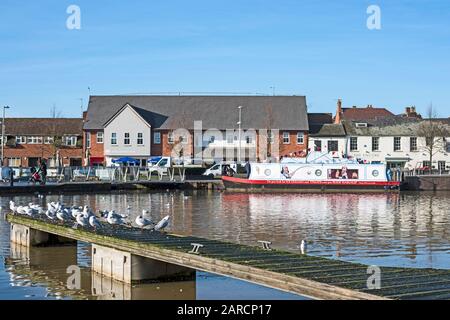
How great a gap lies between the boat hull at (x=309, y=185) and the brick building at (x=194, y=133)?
20.7 metres

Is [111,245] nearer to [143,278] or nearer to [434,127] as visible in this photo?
[143,278]

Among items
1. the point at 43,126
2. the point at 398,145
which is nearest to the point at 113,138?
the point at 43,126

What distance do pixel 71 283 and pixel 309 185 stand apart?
1701 inches

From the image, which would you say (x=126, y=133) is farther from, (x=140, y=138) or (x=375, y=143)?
(x=375, y=143)

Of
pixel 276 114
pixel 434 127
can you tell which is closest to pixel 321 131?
pixel 276 114

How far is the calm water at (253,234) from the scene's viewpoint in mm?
15766

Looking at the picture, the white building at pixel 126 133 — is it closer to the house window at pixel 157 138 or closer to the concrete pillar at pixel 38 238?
the house window at pixel 157 138

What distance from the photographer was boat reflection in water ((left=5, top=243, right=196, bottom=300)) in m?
15.3

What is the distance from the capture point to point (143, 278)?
16172 millimetres

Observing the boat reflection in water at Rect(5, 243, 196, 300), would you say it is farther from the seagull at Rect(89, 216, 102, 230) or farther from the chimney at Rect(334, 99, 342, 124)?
the chimney at Rect(334, 99, 342, 124)

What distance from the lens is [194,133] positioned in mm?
80375

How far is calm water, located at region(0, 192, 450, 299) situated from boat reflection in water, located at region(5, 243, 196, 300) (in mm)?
22

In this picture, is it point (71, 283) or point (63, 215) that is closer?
point (71, 283)

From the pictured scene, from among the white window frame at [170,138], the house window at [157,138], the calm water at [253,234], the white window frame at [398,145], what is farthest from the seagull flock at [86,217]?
the white window frame at [398,145]
